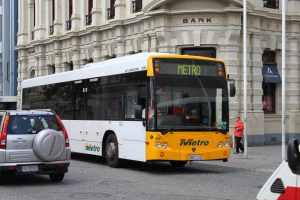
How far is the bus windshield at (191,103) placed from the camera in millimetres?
15312

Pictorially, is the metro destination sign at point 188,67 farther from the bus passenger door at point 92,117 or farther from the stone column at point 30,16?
the stone column at point 30,16

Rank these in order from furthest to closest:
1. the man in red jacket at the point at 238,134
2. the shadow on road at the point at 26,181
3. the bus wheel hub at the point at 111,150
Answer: the man in red jacket at the point at 238,134
the bus wheel hub at the point at 111,150
the shadow on road at the point at 26,181

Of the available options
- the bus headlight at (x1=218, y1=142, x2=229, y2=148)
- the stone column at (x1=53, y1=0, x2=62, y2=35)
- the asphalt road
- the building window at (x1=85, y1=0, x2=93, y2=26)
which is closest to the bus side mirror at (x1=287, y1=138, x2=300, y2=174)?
the asphalt road

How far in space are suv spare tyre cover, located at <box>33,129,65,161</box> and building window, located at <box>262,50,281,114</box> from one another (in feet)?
58.2

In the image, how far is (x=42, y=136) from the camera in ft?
41.2

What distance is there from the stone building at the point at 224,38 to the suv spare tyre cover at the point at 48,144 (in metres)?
15.1

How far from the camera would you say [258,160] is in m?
20.9

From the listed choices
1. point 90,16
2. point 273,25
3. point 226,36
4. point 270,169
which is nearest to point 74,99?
point 270,169

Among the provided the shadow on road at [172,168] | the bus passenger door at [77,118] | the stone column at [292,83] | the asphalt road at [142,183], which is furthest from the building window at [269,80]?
the bus passenger door at [77,118]

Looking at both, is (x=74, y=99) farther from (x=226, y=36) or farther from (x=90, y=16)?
(x=90, y=16)

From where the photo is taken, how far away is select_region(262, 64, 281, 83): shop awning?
28.8 meters

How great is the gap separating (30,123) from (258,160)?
10406mm

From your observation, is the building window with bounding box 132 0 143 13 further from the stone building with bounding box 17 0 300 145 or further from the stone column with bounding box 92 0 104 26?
the stone column with bounding box 92 0 104 26

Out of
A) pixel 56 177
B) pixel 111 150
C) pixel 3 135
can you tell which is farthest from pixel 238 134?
pixel 3 135
